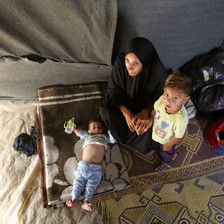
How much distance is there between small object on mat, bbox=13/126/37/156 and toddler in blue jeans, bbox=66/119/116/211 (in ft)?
1.38

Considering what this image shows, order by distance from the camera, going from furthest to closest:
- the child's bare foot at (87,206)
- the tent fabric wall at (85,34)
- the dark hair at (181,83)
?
the tent fabric wall at (85,34) → the child's bare foot at (87,206) → the dark hair at (181,83)

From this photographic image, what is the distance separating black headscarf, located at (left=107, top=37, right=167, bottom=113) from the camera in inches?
51.5

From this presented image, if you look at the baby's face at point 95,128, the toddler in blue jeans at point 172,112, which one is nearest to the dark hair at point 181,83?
the toddler in blue jeans at point 172,112

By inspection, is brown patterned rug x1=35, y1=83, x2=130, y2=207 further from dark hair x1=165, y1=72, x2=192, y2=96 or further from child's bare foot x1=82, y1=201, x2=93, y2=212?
dark hair x1=165, y1=72, x2=192, y2=96

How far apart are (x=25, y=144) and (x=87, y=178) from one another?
729 millimetres

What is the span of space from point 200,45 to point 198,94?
62cm

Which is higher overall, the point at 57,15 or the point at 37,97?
the point at 57,15

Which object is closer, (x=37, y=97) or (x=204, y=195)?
(x=204, y=195)

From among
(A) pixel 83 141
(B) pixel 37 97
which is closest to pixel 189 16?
(A) pixel 83 141

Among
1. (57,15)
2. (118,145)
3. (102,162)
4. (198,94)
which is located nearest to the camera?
(57,15)

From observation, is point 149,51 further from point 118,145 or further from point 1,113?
point 1,113

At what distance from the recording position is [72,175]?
5.15ft

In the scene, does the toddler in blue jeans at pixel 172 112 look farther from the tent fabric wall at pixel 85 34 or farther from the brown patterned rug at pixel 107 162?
the tent fabric wall at pixel 85 34

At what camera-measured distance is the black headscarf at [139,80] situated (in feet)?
4.29
